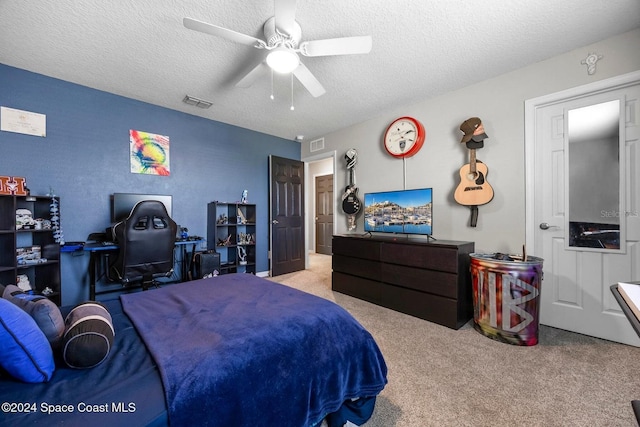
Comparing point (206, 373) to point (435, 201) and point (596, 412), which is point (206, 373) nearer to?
point (596, 412)

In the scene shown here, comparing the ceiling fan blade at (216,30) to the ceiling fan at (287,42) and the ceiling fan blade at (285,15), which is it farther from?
the ceiling fan blade at (285,15)

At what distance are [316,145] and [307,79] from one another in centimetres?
253

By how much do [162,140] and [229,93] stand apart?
1.22m

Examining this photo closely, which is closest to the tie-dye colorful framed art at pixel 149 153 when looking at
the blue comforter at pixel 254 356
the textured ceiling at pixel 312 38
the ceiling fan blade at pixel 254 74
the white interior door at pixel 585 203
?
the textured ceiling at pixel 312 38

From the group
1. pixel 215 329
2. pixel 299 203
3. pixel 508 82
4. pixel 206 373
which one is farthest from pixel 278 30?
pixel 299 203

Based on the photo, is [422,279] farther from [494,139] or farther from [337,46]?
[337,46]

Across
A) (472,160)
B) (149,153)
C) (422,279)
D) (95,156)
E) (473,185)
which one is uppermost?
(149,153)

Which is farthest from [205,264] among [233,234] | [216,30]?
[216,30]

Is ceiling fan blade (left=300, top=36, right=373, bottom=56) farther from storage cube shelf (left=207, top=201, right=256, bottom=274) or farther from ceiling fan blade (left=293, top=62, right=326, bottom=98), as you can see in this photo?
storage cube shelf (left=207, top=201, right=256, bottom=274)

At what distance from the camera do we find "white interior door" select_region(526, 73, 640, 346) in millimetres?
2078

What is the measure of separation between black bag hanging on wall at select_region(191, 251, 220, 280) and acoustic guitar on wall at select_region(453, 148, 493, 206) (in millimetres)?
3126

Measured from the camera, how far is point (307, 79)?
219cm

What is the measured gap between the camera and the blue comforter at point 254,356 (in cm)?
85

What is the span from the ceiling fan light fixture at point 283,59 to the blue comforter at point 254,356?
5.43ft
